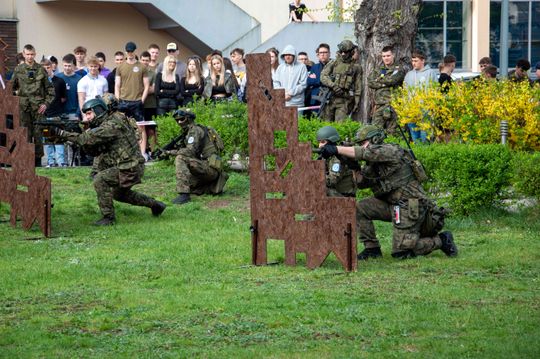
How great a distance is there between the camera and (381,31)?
19750 millimetres

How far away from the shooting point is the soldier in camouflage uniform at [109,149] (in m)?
15.3

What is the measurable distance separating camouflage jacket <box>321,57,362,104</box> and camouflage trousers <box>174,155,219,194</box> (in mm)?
3076

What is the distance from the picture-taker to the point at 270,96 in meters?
11.7

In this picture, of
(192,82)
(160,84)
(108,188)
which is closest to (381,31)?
(192,82)

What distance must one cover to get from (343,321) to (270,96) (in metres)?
2.99

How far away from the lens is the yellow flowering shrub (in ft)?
53.2

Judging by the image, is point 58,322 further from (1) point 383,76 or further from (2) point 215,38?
Answer: (2) point 215,38

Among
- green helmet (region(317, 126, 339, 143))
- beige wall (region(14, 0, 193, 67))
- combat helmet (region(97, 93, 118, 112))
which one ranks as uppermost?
beige wall (region(14, 0, 193, 67))

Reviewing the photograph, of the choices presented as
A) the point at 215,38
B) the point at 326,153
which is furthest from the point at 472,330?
the point at 215,38

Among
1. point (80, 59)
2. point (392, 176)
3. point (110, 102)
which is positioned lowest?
point (392, 176)

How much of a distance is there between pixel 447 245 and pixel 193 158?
6.11 metres

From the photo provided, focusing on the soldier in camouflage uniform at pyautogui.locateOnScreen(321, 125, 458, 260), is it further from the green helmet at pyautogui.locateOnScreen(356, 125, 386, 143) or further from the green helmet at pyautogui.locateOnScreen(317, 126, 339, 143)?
the green helmet at pyautogui.locateOnScreen(317, 126, 339, 143)

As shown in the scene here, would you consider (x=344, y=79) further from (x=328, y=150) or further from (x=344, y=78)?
(x=328, y=150)

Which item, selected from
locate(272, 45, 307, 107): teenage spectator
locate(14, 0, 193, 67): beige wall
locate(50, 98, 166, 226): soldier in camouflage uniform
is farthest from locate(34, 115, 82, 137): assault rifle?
locate(14, 0, 193, 67): beige wall
